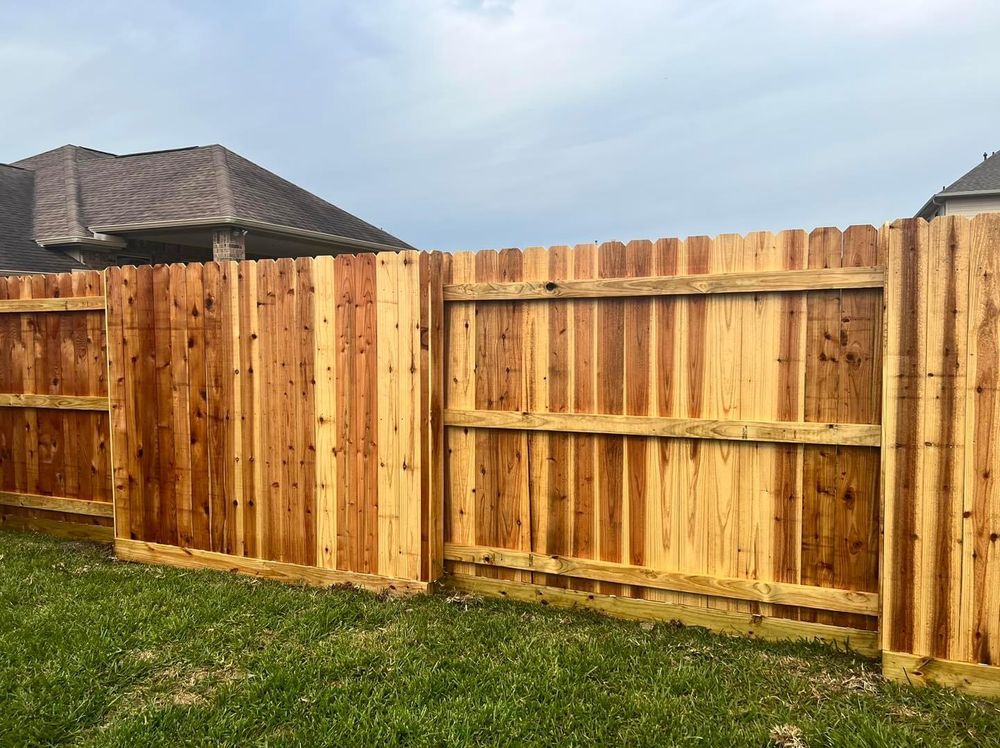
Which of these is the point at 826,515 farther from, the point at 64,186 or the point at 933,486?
the point at 64,186

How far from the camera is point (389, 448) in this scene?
14.0ft

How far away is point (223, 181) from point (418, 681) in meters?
14.8

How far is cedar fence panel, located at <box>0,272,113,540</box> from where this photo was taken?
5766 mm

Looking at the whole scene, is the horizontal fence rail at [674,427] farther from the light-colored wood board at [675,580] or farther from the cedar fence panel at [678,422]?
the light-colored wood board at [675,580]

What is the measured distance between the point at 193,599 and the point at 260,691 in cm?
142

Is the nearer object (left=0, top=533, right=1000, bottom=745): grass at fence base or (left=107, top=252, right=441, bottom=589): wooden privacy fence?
(left=0, top=533, right=1000, bottom=745): grass at fence base

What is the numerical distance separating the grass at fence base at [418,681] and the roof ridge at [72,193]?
13.3 meters

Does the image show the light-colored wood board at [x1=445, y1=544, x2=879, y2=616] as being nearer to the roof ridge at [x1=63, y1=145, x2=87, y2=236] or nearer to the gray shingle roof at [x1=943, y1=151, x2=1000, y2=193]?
the roof ridge at [x1=63, y1=145, x2=87, y2=236]

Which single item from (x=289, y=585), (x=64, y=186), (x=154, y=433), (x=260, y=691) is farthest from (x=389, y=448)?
(x=64, y=186)

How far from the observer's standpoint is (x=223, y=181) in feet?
50.6

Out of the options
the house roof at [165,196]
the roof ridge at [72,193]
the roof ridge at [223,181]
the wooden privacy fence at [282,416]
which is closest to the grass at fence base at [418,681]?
the wooden privacy fence at [282,416]

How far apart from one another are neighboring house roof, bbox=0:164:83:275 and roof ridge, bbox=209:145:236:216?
11.3 feet

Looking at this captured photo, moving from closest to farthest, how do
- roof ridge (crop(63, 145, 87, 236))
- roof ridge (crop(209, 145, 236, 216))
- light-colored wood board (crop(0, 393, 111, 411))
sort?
light-colored wood board (crop(0, 393, 111, 411)) < roof ridge (crop(209, 145, 236, 216)) < roof ridge (crop(63, 145, 87, 236))

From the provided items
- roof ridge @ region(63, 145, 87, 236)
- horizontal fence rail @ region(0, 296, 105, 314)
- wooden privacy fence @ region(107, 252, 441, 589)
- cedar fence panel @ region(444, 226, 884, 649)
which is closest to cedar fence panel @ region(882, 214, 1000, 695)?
cedar fence panel @ region(444, 226, 884, 649)
